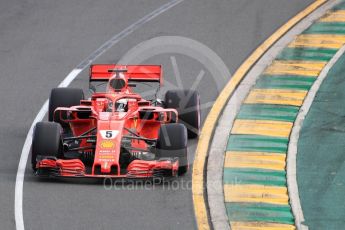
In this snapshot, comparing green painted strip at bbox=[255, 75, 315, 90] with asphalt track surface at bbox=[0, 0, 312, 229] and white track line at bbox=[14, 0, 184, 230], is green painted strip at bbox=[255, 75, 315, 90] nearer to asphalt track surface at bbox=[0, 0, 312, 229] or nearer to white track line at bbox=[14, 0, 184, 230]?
asphalt track surface at bbox=[0, 0, 312, 229]

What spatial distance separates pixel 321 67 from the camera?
26156 millimetres

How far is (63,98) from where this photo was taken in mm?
22641

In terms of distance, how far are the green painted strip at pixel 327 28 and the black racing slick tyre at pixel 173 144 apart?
857 cm

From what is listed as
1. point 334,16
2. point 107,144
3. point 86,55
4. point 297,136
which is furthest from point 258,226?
point 334,16

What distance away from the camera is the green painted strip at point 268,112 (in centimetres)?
2344

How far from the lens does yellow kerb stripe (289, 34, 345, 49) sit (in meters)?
27.4

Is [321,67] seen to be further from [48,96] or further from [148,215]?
[148,215]

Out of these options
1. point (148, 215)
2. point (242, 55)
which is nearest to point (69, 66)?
point (242, 55)

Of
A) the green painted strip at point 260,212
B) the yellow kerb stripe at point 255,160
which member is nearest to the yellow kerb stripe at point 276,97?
the yellow kerb stripe at point 255,160

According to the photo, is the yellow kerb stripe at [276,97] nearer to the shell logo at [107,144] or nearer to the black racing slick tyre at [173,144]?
the black racing slick tyre at [173,144]

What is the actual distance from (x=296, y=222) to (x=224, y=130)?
4.29m

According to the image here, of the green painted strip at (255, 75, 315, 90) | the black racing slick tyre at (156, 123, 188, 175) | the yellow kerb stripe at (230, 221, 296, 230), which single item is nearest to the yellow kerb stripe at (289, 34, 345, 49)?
the green painted strip at (255, 75, 315, 90)

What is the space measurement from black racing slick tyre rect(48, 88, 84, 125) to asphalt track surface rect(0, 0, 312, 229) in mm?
771

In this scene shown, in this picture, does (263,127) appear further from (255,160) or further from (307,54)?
(307,54)
